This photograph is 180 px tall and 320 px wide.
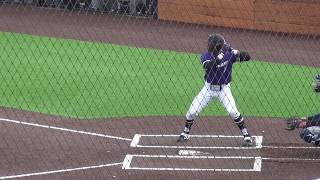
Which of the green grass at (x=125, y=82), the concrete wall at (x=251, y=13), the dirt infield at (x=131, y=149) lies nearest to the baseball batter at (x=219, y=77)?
the dirt infield at (x=131, y=149)

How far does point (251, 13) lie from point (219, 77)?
450 inches

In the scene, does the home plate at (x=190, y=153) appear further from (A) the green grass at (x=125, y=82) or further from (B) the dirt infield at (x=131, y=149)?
(A) the green grass at (x=125, y=82)

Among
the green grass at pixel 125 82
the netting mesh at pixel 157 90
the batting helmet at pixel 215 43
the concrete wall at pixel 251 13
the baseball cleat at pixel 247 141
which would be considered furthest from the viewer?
the concrete wall at pixel 251 13

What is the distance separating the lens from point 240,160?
11672 mm

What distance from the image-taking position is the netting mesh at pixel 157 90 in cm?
1162

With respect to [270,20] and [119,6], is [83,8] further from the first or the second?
[270,20]

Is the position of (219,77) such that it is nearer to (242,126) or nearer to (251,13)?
(242,126)

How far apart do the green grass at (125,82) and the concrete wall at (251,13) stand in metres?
3.59

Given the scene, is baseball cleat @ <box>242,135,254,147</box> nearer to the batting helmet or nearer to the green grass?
the batting helmet

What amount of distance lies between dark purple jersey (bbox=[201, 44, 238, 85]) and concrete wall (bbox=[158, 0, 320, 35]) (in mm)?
10368

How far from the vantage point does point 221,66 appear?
12375 mm

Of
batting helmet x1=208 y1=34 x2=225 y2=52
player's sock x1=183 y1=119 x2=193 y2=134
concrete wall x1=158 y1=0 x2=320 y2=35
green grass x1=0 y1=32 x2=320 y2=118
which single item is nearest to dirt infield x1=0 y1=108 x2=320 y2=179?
player's sock x1=183 y1=119 x2=193 y2=134

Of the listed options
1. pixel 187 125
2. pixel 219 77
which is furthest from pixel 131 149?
pixel 219 77

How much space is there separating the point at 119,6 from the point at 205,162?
42.9 feet
